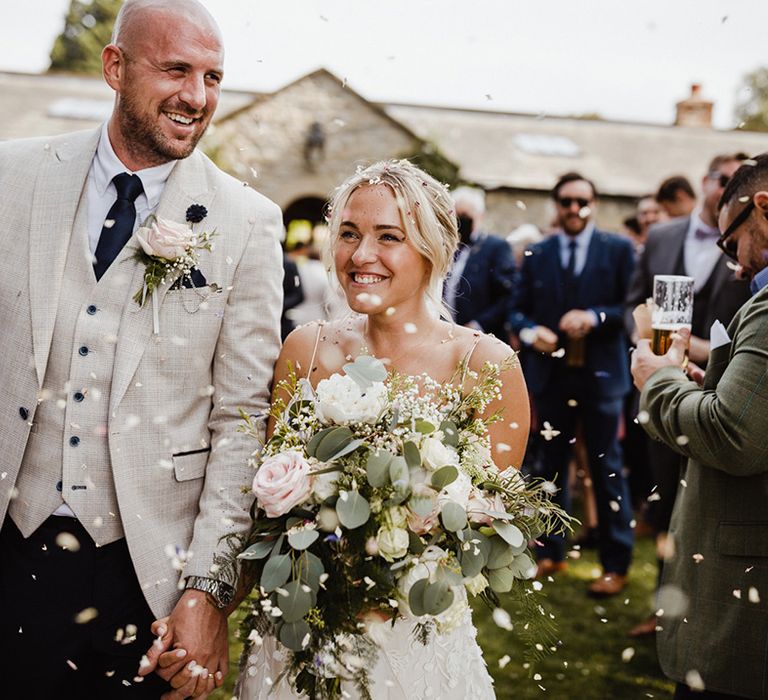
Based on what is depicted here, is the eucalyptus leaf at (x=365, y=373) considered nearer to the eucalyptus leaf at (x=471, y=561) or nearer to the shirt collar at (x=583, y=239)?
the eucalyptus leaf at (x=471, y=561)

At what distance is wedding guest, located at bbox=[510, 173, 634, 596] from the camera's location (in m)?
5.74

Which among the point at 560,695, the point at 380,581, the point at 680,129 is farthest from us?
the point at 680,129

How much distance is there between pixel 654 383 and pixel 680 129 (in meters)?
25.5

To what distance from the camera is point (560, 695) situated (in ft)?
14.2

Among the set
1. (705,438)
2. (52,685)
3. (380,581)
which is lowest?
(52,685)

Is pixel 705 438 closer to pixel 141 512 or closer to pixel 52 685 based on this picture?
pixel 141 512

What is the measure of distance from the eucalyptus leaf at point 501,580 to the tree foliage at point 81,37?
137 feet

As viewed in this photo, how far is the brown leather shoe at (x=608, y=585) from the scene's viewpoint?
18.6 feet

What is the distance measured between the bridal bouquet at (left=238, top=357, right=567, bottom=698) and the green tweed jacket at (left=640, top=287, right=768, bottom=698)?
63cm

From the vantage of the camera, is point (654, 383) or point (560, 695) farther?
point (560, 695)

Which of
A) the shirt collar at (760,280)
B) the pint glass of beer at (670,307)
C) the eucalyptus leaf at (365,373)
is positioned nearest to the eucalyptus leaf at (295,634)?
the eucalyptus leaf at (365,373)

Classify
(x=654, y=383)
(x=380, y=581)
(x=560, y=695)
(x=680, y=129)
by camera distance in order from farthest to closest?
(x=680, y=129) → (x=560, y=695) → (x=654, y=383) → (x=380, y=581)

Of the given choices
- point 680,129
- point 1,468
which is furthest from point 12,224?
point 680,129

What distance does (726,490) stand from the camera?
263 centimetres
